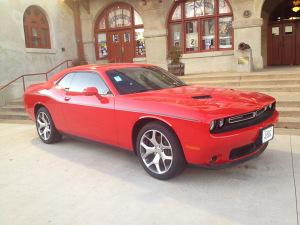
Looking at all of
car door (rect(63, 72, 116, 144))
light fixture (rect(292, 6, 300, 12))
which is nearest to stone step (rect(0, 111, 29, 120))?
car door (rect(63, 72, 116, 144))

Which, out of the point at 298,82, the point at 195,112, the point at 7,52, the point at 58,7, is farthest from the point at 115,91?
the point at 58,7

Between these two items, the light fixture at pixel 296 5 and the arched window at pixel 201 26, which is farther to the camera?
the light fixture at pixel 296 5

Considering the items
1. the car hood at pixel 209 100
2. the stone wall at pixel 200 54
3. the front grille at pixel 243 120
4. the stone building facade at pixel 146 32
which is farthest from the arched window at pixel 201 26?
the front grille at pixel 243 120

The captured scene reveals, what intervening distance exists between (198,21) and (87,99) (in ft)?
33.1

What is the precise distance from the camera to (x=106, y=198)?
12.7ft

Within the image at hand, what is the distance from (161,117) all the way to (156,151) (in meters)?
0.49

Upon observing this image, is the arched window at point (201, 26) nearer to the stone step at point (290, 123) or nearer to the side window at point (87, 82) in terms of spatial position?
the stone step at point (290, 123)

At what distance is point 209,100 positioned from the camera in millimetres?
4137

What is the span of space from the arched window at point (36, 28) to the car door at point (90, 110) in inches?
361

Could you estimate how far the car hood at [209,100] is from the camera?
382cm

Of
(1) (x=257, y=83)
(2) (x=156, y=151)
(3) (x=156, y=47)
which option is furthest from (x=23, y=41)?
(2) (x=156, y=151)

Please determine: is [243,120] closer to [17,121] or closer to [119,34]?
[17,121]

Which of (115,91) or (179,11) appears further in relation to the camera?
(179,11)

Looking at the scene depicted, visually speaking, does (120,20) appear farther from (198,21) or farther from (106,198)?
(106,198)
